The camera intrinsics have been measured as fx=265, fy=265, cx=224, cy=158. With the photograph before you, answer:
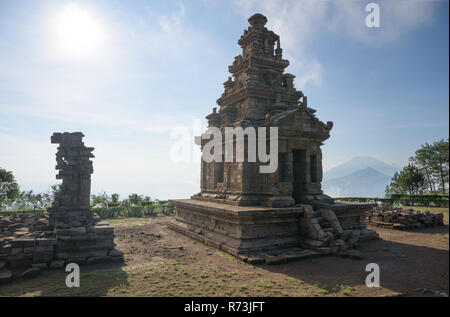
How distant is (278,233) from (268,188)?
2.13 m

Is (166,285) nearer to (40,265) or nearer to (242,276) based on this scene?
(242,276)

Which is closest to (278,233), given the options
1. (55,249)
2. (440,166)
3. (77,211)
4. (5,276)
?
(55,249)

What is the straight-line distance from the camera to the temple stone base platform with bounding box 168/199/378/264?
10.1 m

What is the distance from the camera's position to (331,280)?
7258 millimetres

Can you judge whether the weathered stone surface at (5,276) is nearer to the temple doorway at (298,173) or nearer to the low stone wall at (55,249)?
the low stone wall at (55,249)

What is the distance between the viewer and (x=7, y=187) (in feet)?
66.4

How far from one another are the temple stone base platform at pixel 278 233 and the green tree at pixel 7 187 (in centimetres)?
1693

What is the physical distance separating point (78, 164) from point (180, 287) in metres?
8.36

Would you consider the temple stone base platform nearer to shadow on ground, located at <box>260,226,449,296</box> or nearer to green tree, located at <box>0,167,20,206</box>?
shadow on ground, located at <box>260,226,449,296</box>

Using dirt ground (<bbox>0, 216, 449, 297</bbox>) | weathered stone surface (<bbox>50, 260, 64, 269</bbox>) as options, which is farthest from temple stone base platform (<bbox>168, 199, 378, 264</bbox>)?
weathered stone surface (<bbox>50, 260, 64, 269</bbox>)

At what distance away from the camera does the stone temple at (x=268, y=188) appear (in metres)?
10.6

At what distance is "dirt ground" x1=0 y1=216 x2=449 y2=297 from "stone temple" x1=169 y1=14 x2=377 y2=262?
102 centimetres
